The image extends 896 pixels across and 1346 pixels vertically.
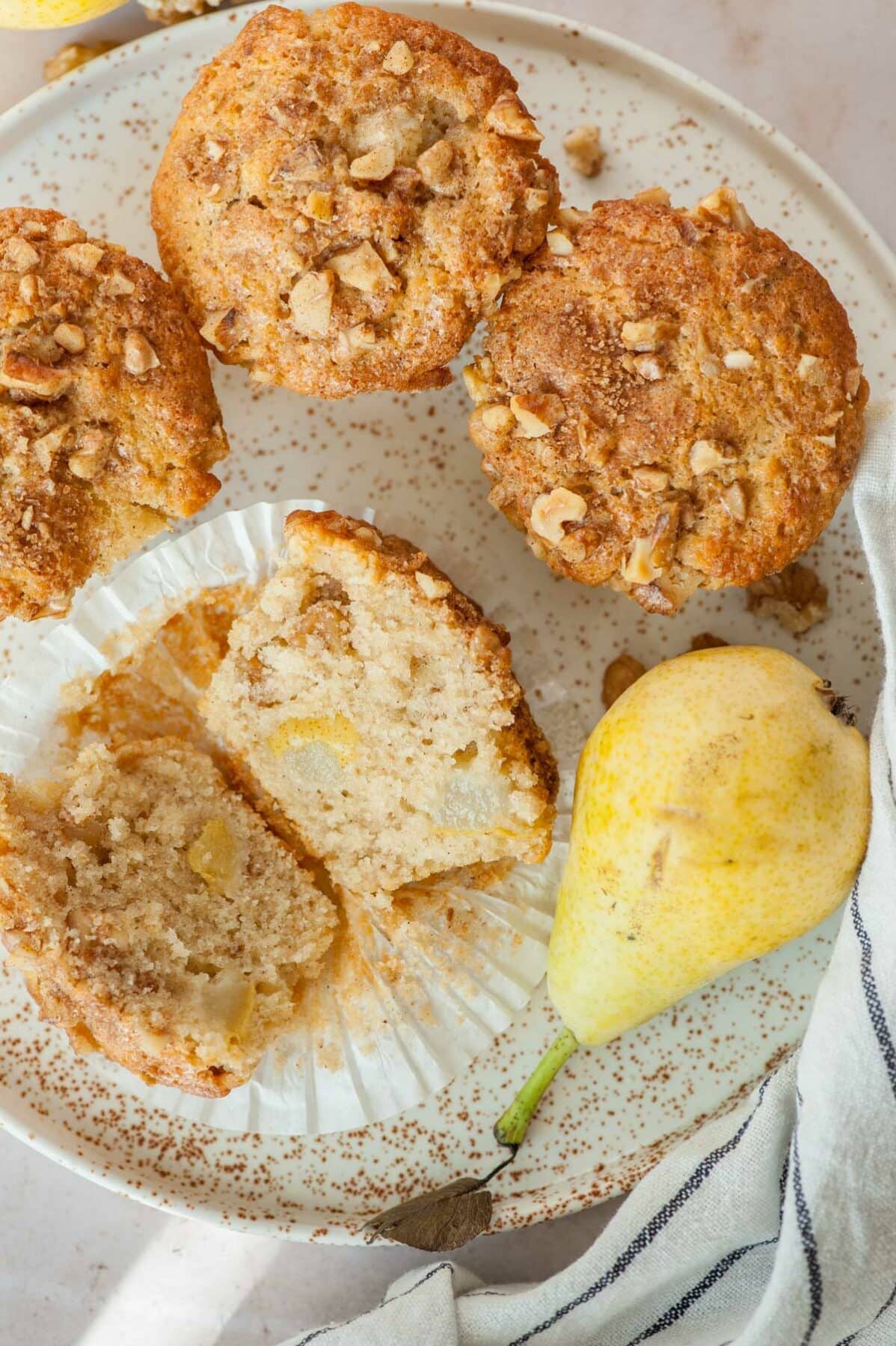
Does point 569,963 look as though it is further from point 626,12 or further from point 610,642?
point 626,12

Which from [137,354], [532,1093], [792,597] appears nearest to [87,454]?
[137,354]

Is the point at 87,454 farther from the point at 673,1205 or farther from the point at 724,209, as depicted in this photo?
the point at 673,1205

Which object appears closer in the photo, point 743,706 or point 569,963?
point 743,706

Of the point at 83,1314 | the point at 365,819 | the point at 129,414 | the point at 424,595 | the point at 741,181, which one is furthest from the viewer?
the point at 83,1314

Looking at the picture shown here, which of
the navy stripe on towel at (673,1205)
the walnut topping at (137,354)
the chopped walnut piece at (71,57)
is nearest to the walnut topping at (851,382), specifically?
the walnut topping at (137,354)

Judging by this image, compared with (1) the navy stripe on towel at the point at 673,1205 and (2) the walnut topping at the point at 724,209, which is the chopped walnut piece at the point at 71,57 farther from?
(1) the navy stripe on towel at the point at 673,1205


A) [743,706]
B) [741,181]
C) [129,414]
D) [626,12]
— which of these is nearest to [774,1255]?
[743,706]

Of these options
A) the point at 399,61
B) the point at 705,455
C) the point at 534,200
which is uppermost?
the point at 399,61
